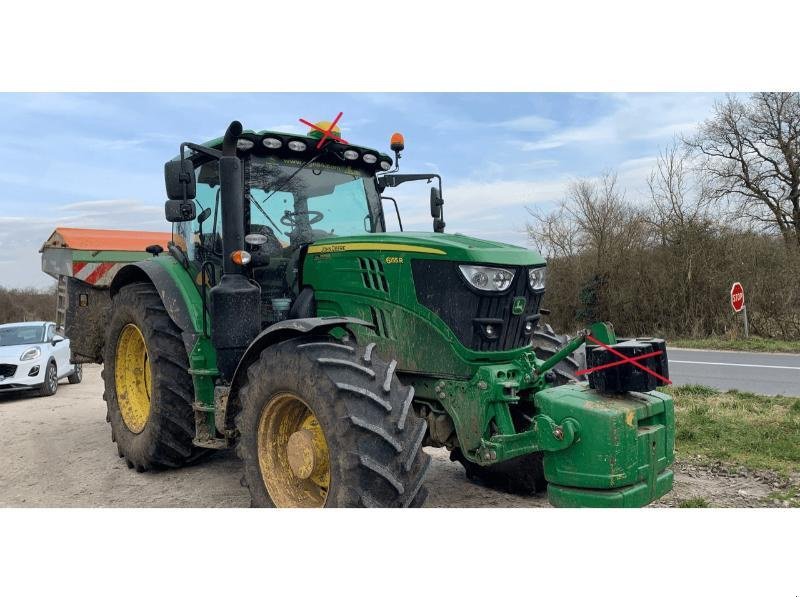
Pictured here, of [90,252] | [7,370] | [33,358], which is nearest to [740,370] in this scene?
[90,252]

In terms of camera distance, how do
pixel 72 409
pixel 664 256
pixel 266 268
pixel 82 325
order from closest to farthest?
1. pixel 266 268
2. pixel 82 325
3. pixel 72 409
4. pixel 664 256

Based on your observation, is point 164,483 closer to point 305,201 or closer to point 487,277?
point 305,201

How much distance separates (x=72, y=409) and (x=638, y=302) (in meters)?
13.2

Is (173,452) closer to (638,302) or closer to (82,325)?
(82,325)

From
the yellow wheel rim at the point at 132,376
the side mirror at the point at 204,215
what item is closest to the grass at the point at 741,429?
the side mirror at the point at 204,215

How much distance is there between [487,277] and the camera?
163 inches

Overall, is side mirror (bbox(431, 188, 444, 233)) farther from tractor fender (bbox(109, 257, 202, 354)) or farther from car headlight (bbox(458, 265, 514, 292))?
tractor fender (bbox(109, 257, 202, 354))

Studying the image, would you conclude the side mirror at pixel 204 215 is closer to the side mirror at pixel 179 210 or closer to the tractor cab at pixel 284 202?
the tractor cab at pixel 284 202

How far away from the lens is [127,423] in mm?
6129

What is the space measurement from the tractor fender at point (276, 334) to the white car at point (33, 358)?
7.60 metres

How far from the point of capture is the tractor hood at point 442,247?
4.12 m

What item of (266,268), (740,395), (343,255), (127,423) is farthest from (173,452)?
(740,395)

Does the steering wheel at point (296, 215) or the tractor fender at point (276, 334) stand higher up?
the steering wheel at point (296, 215)

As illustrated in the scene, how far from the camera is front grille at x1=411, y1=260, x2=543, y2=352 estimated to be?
163 inches
